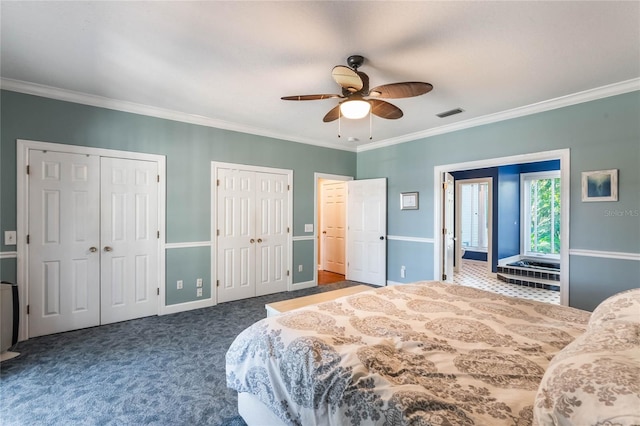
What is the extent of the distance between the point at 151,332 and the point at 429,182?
421 centimetres

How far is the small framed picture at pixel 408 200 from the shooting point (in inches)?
187

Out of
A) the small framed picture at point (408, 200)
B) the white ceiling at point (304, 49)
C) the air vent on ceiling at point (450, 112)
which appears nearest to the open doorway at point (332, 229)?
the small framed picture at point (408, 200)

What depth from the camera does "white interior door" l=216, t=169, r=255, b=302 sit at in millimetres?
4184

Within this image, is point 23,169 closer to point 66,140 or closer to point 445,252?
point 66,140

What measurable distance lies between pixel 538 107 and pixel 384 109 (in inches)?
85.6

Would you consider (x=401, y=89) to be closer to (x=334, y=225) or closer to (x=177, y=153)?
(x=177, y=153)

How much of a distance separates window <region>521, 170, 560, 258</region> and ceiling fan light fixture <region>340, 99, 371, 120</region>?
6.43 meters

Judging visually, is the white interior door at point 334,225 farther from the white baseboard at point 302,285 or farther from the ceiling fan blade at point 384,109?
the ceiling fan blade at point 384,109

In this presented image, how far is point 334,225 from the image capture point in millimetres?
6539

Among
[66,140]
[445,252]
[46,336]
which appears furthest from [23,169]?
[445,252]

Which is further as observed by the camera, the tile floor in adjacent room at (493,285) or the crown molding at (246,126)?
the tile floor in adjacent room at (493,285)

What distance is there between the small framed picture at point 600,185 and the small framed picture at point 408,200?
2.05 m

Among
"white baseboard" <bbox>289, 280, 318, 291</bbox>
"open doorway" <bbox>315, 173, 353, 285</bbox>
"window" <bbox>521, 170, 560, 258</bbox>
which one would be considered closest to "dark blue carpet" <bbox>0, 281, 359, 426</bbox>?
"white baseboard" <bbox>289, 280, 318, 291</bbox>

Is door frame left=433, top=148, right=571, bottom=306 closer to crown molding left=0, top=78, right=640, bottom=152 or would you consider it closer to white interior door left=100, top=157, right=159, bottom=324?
crown molding left=0, top=78, right=640, bottom=152
